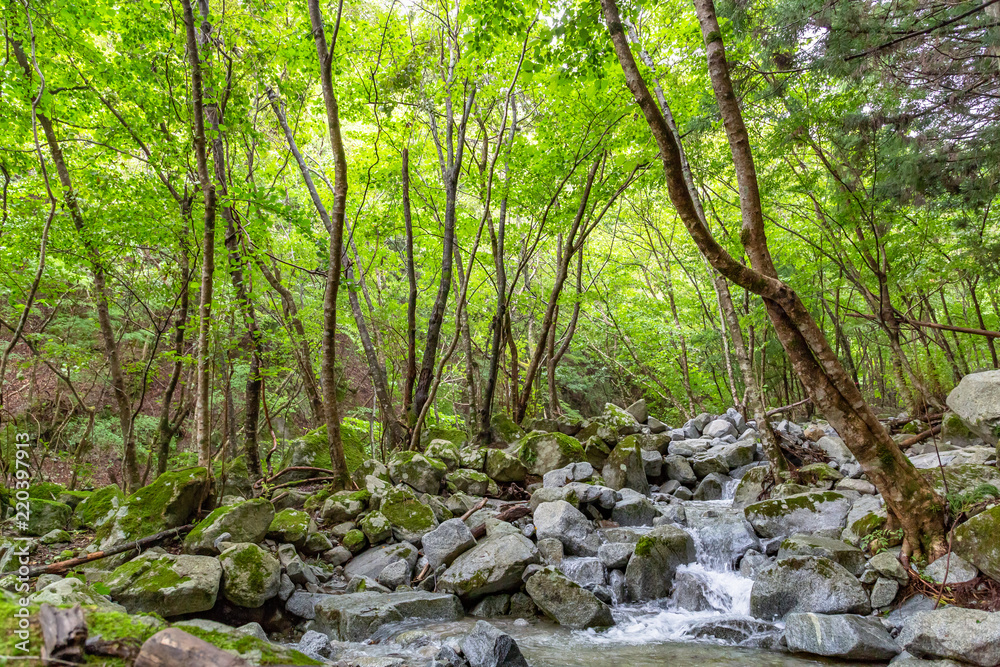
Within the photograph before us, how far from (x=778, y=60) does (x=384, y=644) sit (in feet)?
31.9

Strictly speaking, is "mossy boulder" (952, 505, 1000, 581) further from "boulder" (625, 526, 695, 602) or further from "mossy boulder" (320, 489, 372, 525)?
"mossy boulder" (320, 489, 372, 525)

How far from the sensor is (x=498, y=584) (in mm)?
5258

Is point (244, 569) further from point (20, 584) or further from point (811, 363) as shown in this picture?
point (811, 363)

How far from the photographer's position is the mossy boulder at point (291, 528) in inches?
227

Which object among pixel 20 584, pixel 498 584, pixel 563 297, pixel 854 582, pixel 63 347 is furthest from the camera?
pixel 563 297

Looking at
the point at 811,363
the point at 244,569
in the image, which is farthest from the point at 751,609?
the point at 244,569

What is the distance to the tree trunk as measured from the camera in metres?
4.56

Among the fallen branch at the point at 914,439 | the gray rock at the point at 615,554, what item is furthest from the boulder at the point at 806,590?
the fallen branch at the point at 914,439

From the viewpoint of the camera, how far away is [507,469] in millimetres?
8289

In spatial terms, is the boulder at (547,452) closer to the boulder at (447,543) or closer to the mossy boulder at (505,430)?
the mossy boulder at (505,430)

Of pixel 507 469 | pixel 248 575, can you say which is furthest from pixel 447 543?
pixel 507 469

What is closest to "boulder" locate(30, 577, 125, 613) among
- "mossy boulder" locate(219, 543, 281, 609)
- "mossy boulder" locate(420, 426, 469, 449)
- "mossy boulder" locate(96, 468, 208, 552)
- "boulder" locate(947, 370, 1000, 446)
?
"mossy boulder" locate(219, 543, 281, 609)

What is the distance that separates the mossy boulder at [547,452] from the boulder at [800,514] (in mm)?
2795

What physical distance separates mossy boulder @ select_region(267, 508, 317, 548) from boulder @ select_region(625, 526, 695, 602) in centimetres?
358
